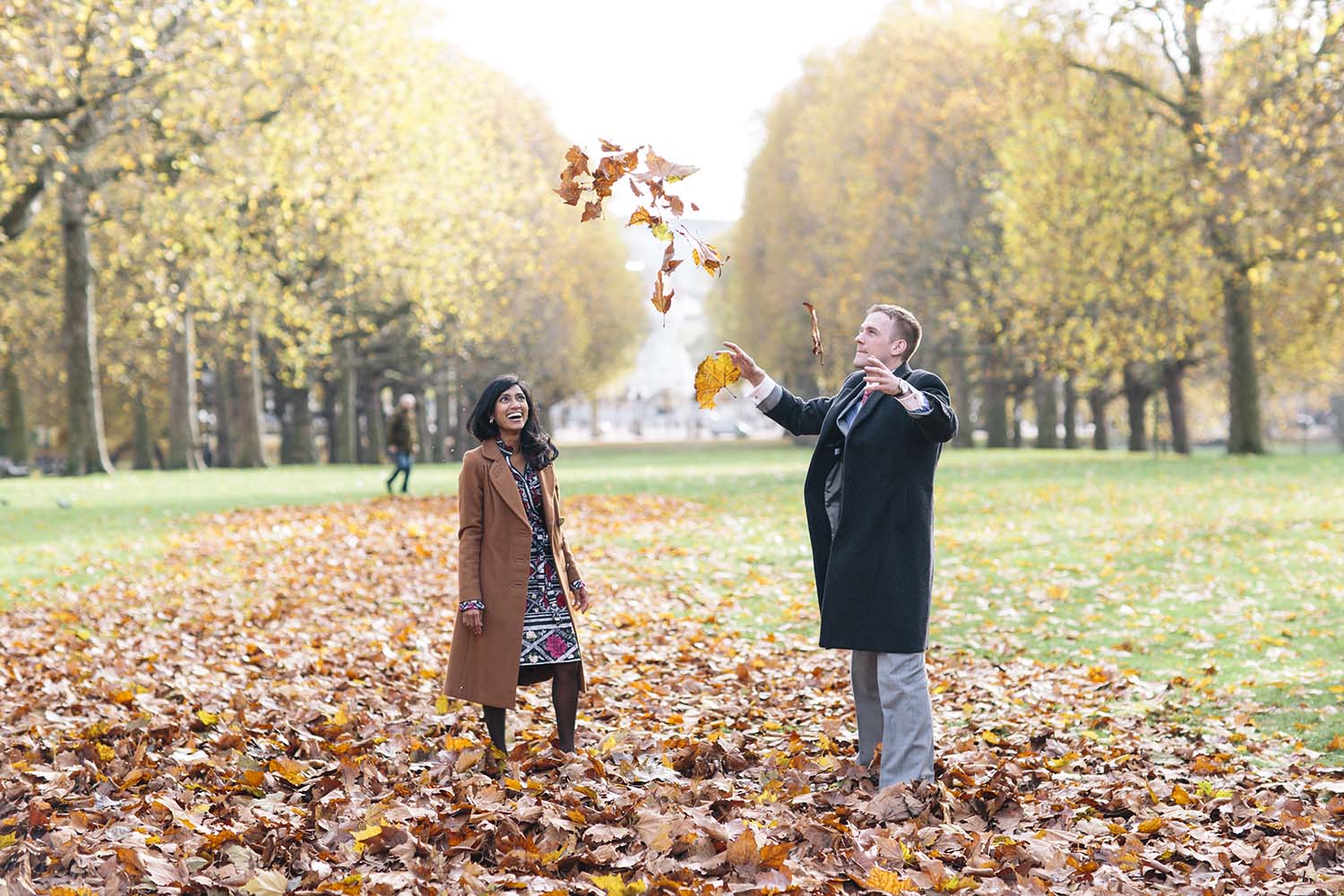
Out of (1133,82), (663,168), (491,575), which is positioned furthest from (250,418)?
(663,168)

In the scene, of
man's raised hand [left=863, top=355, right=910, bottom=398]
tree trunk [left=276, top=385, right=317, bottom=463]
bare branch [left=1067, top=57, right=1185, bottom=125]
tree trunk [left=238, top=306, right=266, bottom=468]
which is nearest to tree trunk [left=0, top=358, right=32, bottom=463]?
tree trunk [left=238, top=306, right=266, bottom=468]

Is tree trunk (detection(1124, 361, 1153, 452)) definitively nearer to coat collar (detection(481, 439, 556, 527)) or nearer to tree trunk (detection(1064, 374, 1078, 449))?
tree trunk (detection(1064, 374, 1078, 449))

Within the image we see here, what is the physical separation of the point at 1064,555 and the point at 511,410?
9.68 meters

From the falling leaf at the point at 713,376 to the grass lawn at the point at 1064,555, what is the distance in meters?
3.48

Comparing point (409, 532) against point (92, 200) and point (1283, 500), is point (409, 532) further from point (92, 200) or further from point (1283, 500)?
point (1283, 500)

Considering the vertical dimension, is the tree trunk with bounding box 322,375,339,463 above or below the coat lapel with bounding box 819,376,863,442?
above

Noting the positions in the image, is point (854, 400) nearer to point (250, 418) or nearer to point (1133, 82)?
point (1133, 82)

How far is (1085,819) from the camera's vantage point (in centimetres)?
538

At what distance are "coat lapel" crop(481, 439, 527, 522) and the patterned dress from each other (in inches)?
1.3

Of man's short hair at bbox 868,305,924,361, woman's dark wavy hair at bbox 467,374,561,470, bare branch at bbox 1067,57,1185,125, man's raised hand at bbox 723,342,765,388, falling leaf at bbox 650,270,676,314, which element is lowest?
woman's dark wavy hair at bbox 467,374,561,470

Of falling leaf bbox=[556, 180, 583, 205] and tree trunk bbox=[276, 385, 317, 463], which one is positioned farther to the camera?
tree trunk bbox=[276, 385, 317, 463]

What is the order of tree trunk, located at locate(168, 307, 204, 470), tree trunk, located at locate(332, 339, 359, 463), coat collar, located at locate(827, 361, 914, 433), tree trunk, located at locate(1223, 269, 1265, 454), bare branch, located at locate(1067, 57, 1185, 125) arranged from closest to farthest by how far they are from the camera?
coat collar, located at locate(827, 361, 914, 433)
bare branch, located at locate(1067, 57, 1185, 125)
tree trunk, located at locate(1223, 269, 1265, 454)
tree trunk, located at locate(168, 307, 204, 470)
tree trunk, located at locate(332, 339, 359, 463)

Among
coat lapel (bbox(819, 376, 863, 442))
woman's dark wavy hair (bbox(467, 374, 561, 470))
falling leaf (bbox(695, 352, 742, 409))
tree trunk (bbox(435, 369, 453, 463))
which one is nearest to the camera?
falling leaf (bbox(695, 352, 742, 409))

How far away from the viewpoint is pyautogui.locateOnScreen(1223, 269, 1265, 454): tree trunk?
97.3ft
